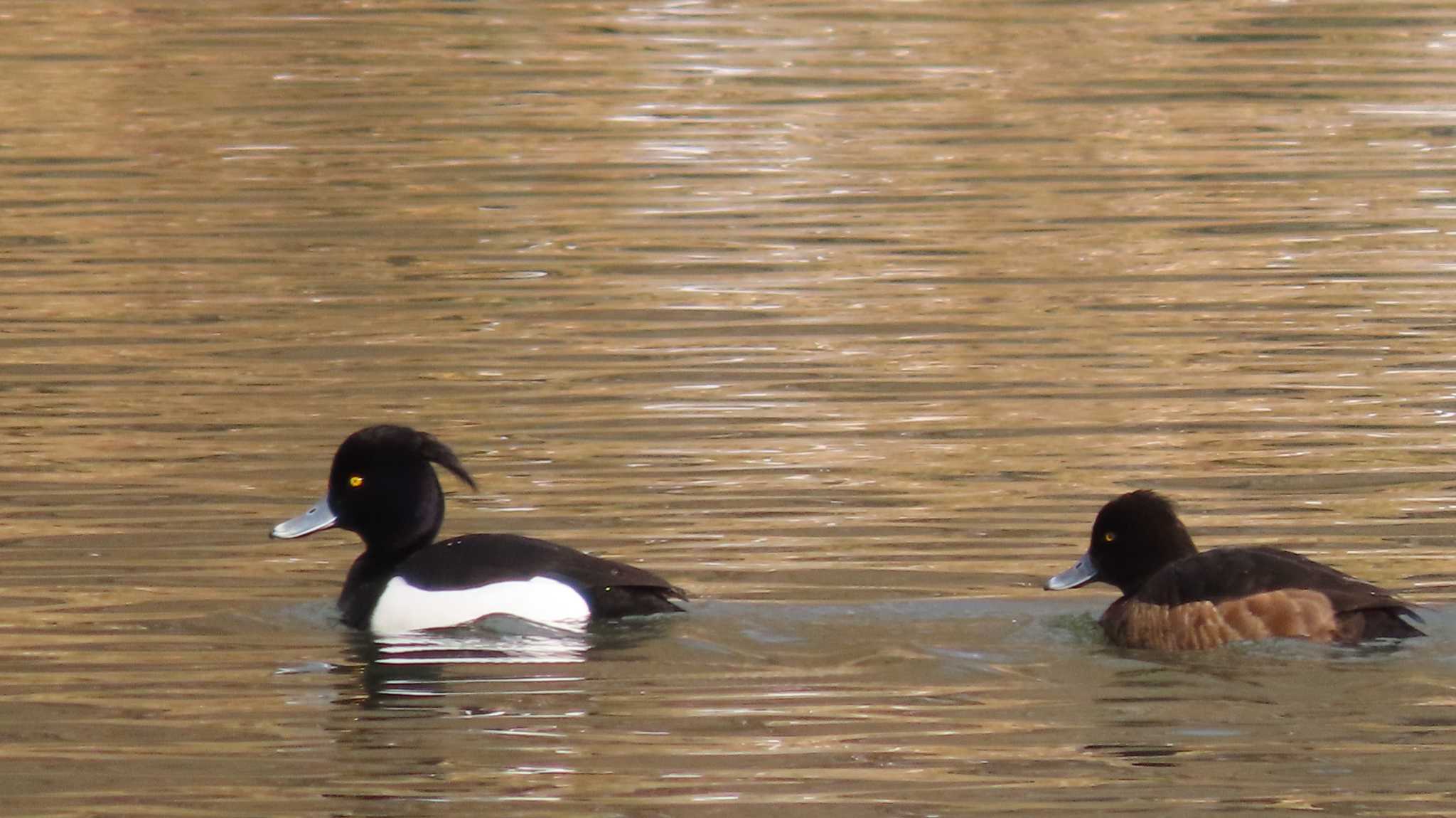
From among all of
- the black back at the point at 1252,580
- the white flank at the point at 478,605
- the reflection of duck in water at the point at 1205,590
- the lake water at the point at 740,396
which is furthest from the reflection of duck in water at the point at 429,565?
the black back at the point at 1252,580

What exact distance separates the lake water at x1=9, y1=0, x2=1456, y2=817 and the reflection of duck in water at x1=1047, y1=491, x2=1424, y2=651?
0.36 feet

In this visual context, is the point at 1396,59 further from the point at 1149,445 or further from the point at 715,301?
the point at 1149,445

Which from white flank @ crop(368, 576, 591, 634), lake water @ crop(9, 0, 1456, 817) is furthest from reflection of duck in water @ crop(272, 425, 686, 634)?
lake water @ crop(9, 0, 1456, 817)

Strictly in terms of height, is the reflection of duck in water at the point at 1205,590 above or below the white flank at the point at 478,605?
above

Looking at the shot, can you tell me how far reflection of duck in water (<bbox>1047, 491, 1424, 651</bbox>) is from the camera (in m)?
8.31

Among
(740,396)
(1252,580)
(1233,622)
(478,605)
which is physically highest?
(1252,580)

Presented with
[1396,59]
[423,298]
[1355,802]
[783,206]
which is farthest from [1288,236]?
[1355,802]

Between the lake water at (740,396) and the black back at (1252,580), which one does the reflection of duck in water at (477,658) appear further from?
the black back at (1252,580)

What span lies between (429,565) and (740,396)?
289 centimetres

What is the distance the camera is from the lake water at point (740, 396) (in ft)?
24.8

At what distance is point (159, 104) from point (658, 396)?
10.6 meters

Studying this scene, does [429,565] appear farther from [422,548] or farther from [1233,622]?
[1233,622]

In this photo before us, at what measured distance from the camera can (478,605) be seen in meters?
9.11

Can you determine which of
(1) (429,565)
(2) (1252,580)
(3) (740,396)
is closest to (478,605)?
(1) (429,565)
